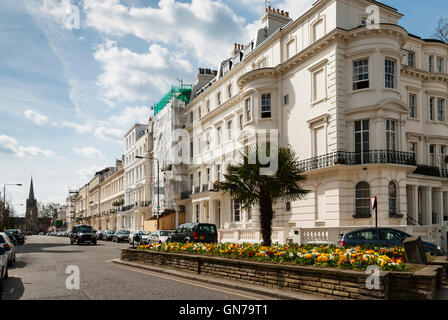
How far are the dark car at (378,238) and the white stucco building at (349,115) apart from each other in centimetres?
502

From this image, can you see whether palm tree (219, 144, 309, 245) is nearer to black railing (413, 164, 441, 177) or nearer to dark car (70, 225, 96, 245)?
black railing (413, 164, 441, 177)

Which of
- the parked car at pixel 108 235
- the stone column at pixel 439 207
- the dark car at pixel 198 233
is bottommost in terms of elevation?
the parked car at pixel 108 235

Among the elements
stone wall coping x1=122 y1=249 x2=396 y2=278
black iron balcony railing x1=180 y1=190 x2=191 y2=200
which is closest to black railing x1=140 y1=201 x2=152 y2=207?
black iron balcony railing x1=180 y1=190 x2=191 y2=200

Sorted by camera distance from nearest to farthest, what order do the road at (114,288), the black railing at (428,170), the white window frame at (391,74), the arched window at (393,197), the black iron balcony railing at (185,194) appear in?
the road at (114,288) → the arched window at (393,197) → the white window frame at (391,74) → the black railing at (428,170) → the black iron balcony railing at (185,194)

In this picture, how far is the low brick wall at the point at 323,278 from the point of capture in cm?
795

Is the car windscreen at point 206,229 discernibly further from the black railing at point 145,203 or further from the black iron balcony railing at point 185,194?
the black railing at point 145,203

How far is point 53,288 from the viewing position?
36.5ft

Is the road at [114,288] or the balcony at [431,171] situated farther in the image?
the balcony at [431,171]

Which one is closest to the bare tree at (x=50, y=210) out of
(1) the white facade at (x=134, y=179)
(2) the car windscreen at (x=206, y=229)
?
(1) the white facade at (x=134, y=179)

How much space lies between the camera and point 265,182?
16750 millimetres

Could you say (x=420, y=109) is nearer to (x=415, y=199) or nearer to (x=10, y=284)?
(x=415, y=199)

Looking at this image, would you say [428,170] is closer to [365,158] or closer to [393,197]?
[393,197]

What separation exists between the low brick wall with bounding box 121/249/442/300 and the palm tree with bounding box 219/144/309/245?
4.27m
